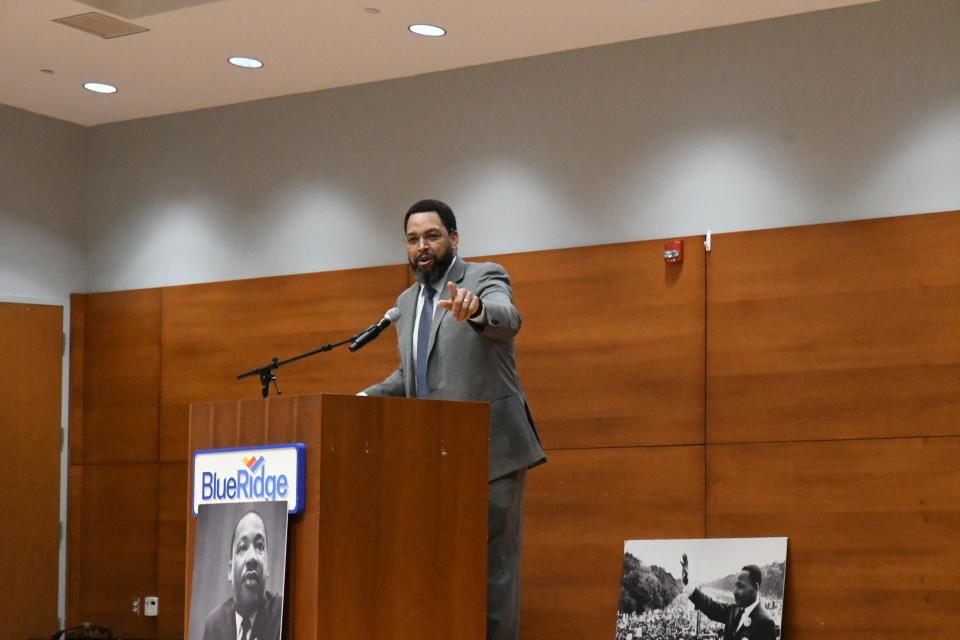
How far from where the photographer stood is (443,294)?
417cm

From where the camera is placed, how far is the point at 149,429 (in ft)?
25.8

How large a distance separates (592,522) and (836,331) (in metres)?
1.49

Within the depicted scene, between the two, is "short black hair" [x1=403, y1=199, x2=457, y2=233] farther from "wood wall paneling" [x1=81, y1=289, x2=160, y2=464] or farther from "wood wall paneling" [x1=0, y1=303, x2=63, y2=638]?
"wood wall paneling" [x1=0, y1=303, x2=63, y2=638]

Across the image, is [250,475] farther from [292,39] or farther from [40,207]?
[40,207]

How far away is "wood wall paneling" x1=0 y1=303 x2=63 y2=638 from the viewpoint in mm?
7684

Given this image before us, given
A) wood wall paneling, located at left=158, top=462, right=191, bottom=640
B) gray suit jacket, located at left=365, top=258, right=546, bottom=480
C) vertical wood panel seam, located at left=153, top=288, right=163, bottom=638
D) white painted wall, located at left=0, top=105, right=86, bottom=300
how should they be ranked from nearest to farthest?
gray suit jacket, located at left=365, top=258, right=546, bottom=480 → wood wall paneling, located at left=158, top=462, right=191, bottom=640 → vertical wood panel seam, located at left=153, top=288, right=163, bottom=638 → white painted wall, located at left=0, top=105, right=86, bottom=300

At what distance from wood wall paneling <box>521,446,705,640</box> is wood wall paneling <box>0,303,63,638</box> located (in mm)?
3149

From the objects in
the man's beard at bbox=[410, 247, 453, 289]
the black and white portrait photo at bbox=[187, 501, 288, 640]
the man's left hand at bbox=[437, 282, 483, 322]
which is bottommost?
the black and white portrait photo at bbox=[187, 501, 288, 640]

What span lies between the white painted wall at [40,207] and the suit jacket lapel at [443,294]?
4501 millimetres

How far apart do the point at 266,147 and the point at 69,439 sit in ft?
7.28

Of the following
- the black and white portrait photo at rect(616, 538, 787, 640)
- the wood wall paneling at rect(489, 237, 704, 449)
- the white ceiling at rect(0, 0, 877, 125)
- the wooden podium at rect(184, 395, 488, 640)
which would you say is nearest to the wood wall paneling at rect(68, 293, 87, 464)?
the white ceiling at rect(0, 0, 877, 125)

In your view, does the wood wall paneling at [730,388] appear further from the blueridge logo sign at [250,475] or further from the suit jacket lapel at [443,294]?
the blueridge logo sign at [250,475]

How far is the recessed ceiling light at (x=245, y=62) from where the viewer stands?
6941mm

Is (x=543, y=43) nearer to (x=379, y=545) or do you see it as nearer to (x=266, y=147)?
(x=266, y=147)
